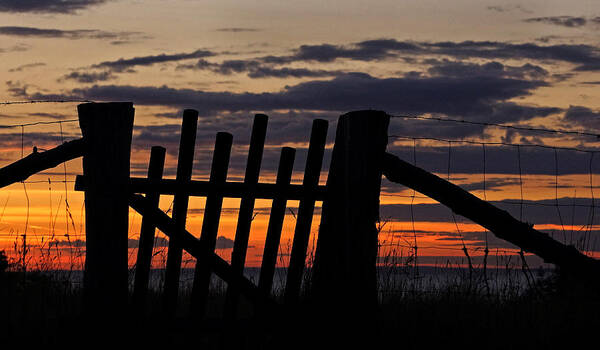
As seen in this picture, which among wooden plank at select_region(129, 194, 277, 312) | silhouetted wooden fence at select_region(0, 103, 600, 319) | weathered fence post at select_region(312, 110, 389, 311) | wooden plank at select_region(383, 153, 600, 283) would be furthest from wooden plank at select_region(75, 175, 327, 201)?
wooden plank at select_region(383, 153, 600, 283)

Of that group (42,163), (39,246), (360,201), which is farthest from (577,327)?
(39,246)

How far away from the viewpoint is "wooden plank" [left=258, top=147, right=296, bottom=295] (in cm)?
564

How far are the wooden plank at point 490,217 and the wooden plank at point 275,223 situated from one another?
0.74m

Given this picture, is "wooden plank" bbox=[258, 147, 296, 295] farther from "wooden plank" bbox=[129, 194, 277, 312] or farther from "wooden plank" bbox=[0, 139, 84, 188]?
"wooden plank" bbox=[0, 139, 84, 188]

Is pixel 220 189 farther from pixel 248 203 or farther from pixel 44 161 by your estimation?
pixel 44 161

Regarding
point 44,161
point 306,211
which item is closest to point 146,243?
point 44,161

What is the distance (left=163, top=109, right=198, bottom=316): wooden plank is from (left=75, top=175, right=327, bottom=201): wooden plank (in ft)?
0.18

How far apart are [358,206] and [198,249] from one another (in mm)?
1241

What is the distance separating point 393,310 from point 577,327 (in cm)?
160

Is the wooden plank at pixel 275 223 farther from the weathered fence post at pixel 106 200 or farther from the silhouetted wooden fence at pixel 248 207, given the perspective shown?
the weathered fence post at pixel 106 200

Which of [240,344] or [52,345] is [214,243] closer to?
[240,344]

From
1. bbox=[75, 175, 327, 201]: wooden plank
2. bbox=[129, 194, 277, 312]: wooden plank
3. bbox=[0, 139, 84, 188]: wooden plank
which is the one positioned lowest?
bbox=[129, 194, 277, 312]: wooden plank

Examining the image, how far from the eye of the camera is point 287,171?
222 inches

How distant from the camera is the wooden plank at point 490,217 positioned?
5.41m
